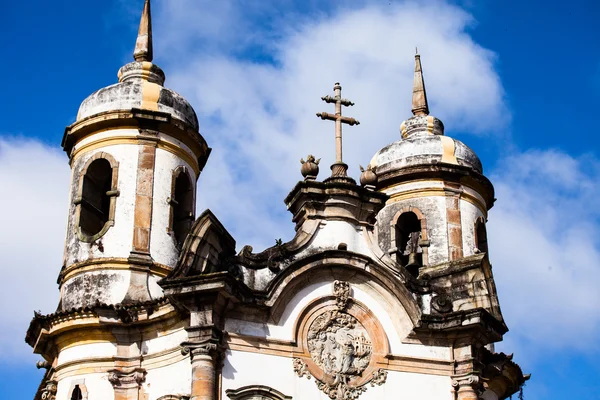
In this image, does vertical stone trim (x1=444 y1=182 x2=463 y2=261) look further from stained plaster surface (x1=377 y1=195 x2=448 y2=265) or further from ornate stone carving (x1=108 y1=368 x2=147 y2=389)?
ornate stone carving (x1=108 y1=368 x2=147 y2=389)

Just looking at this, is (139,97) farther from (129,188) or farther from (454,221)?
(454,221)

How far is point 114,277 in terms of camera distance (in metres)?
21.6

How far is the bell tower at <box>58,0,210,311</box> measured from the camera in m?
21.7

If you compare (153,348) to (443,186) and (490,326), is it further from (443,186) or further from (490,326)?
(443,186)

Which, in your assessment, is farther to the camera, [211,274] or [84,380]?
[84,380]

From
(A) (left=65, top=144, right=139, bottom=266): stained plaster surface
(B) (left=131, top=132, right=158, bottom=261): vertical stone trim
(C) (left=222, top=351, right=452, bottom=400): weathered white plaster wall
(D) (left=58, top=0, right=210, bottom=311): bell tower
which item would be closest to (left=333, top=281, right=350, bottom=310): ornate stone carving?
(C) (left=222, top=351, right=452, bottom=400): weathered white plaster wall

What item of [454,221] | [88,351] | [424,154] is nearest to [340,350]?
[88,351]

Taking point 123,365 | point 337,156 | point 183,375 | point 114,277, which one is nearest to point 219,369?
point 183,375

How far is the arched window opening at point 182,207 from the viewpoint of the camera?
23078 mm

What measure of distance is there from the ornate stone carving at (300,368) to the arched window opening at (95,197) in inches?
216

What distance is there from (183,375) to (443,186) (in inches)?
343

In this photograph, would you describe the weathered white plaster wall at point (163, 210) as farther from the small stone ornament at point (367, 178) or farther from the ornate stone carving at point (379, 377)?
the ornate stone carving at point (379, 377)

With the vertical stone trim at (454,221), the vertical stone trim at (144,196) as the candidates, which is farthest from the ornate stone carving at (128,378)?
the vertical stone trim at (454,221)

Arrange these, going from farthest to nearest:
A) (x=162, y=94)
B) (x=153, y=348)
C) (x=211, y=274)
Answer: (x=162, y=94), (x=153, y=348), (x=211, y=274)
